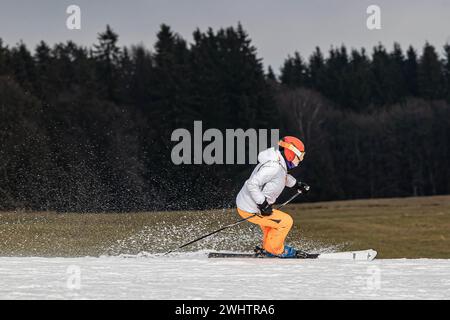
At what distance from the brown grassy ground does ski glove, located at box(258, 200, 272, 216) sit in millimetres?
4647

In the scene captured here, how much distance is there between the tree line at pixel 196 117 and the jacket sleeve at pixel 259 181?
751 inches

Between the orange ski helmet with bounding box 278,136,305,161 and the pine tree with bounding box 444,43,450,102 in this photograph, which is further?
the pine tree with bounding box 444,43,450,102

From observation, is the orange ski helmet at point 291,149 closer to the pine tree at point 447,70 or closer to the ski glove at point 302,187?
the ski glove at point 302,187

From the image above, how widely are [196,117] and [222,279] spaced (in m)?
50.9

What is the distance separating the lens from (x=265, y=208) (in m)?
9.92

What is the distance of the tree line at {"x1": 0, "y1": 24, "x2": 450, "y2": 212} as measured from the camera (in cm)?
3859

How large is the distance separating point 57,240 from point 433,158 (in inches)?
2206

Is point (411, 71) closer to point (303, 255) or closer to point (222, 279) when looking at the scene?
point (303, 255)

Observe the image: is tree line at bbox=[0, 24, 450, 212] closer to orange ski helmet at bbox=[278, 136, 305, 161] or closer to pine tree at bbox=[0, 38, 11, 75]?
pine tree at bbox=[0, 38, 11, 75]

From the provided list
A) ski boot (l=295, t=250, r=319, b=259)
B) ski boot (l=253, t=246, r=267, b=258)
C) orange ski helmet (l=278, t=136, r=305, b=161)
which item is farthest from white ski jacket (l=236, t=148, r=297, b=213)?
ski boot (l=295, t=250, r=319, b=259)

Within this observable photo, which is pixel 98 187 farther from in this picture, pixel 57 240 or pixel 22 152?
pixel 57 240

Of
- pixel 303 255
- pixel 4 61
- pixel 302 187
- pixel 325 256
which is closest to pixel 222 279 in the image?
pixel 302 187
